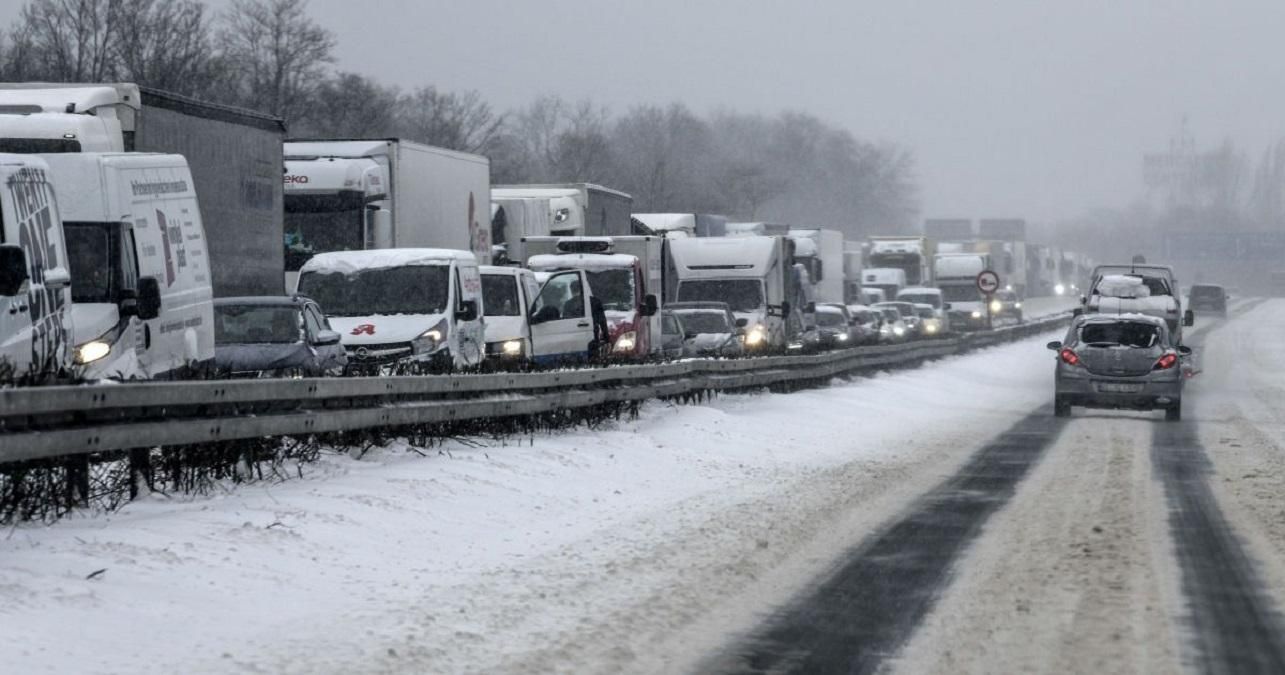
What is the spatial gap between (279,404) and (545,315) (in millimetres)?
13236

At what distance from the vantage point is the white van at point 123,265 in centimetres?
1496

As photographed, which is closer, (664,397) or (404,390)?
(404,390)

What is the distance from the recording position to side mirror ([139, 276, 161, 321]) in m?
15.0

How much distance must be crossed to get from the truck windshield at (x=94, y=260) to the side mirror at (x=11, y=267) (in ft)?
11.9

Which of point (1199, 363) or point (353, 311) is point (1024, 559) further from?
point (1199, 363)

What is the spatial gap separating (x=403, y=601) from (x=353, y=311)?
1359 cm

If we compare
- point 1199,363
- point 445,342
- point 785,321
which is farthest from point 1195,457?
point 1199,363

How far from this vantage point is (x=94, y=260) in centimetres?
1523

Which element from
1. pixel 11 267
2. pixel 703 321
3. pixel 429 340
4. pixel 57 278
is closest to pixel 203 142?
pixel 429 340

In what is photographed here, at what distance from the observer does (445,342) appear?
70.5 ft

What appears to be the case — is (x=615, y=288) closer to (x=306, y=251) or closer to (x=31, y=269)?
(x=306, y=251)

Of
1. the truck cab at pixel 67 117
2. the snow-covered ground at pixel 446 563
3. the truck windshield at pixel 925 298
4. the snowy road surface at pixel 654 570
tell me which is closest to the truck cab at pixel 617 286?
the truck cab at pixel 67 117

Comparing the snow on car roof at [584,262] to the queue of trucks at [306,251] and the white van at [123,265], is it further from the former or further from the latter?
the white van at [123,265]

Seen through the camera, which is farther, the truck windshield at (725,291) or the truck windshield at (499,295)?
the truck windshield at (725,291)
